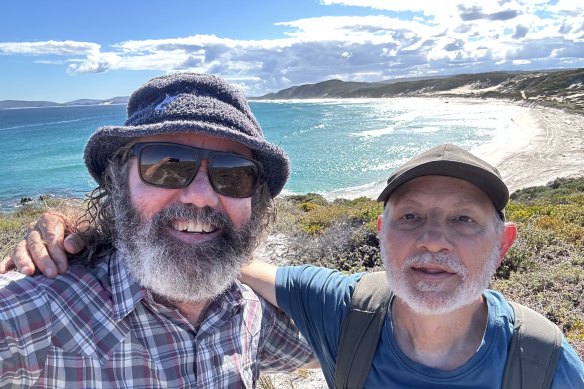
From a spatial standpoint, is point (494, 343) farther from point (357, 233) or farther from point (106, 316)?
point (357, 233)

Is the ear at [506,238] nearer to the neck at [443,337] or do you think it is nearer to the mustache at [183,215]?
the neck at [443,337]

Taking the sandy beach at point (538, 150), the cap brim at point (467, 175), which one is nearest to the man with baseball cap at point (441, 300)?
the cap brim at point (467, 175)

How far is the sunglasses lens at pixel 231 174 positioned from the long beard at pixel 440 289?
82 centimetres

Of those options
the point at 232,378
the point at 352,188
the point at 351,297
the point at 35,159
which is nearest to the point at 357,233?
the point at 351,297

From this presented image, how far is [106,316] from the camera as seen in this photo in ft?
5.67

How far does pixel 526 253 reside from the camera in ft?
21.5

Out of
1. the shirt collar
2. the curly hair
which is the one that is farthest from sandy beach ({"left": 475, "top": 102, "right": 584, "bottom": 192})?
the shirt collar

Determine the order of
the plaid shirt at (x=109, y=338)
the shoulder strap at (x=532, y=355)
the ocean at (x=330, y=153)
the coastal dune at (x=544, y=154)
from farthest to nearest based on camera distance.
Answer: the ocean at (x=330, y=153), the coastal dune at (x=544, y=154), the shoulder strap at (x=532, y=355), the plaid shirt at (x=109, y=338)

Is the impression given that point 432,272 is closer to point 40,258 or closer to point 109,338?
point 109,338

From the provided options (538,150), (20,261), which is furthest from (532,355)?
(538,150)

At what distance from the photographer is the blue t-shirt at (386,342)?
1.97m

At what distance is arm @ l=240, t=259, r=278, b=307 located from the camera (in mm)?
2484

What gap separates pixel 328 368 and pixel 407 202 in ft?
3.11

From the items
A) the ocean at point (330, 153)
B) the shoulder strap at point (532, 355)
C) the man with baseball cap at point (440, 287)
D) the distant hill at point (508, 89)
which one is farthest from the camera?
the distant hill at point (508, 89)
